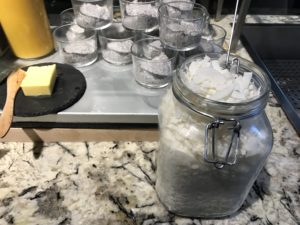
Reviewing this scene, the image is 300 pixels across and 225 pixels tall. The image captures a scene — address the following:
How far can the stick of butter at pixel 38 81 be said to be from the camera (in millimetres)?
514

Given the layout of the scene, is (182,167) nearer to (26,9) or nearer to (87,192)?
(87,192)

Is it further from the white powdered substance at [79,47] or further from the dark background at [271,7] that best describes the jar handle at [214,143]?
the dark background at [271,7]

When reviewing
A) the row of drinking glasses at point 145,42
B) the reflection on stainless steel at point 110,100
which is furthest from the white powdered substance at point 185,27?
the reflection on stainless steel at point 110,100

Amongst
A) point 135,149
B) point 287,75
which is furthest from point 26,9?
point 287,75

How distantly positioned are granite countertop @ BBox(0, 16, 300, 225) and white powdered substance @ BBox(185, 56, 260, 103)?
19 centimetres

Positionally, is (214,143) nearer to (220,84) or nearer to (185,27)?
(220,84)

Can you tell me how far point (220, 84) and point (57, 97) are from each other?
314mm

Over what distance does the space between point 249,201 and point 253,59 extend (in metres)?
0.38

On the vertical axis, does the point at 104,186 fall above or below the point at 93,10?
below

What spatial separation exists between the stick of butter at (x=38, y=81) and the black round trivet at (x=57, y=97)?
0.04 feet

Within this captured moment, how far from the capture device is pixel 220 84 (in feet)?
1.10

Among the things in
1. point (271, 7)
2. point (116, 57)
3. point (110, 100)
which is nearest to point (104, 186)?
point (110, 100)

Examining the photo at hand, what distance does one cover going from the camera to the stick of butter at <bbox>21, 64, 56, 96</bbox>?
514 mm

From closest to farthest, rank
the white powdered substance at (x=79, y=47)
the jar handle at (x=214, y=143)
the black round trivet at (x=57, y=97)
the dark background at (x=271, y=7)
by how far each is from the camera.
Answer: the jar handle at (x=214, y=143)
the black round trivet at (x=57, y=97)
the white powdered substance at (x=79, y=47)
the dark background at (x=271, y=7)
